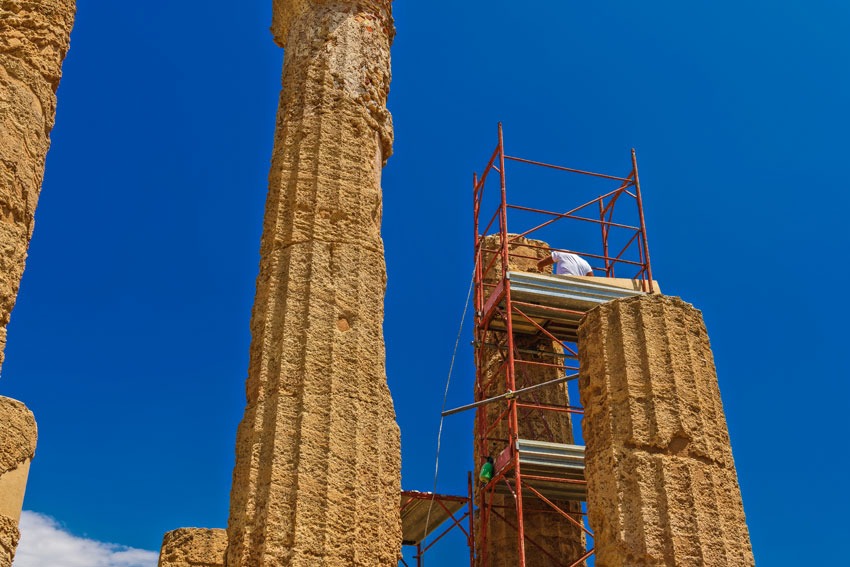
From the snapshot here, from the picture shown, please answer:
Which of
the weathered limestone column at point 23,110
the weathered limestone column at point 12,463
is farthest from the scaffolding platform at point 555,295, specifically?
the weathered limestone column at point 12,463

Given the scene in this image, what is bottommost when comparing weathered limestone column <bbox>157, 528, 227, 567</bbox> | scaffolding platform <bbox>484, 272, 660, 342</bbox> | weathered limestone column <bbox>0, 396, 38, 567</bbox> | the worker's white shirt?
weathered limestone column <bbox>0, 396, 38, 567</bbox>

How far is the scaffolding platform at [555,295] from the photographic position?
15086 millimetres

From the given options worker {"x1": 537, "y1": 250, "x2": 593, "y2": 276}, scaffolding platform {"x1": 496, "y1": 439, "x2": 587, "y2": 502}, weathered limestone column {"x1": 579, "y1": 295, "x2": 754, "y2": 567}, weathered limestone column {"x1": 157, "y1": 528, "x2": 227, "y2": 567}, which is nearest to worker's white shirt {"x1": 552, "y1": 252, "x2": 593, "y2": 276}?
worker {"x1": 537, "y1": 250, "x2": 593, "y2": 276}

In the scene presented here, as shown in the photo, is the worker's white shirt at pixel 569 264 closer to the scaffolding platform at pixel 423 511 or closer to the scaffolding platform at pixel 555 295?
the scaffolding platform at pixel 555 295

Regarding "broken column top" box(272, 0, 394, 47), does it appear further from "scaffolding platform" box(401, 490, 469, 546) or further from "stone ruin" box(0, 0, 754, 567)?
"scaffolding platform" box(401, 490, 469, 546)

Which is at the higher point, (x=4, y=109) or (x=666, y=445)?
(x=4, y=109)

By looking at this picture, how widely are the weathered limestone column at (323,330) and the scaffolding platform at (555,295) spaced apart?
18.0 ft

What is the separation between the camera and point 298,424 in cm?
778

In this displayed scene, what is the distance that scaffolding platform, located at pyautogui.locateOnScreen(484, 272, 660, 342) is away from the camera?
594 inches

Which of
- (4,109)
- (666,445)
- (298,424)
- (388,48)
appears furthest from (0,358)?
(388,48)

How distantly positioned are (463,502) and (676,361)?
9050 millimetres

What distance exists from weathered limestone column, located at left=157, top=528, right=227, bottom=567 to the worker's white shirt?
8.42 meters

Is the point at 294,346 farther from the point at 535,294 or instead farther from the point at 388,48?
the point at 535,294

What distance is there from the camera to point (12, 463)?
4078 millimetres
